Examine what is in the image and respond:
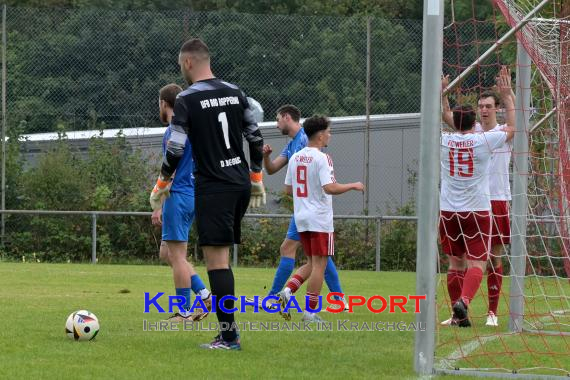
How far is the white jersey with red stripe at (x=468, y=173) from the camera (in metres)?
9.61

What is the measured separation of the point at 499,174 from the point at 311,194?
1.86 meters

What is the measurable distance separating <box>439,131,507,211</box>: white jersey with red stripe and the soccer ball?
11.0 ft

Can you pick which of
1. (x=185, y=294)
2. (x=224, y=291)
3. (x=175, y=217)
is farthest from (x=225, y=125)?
(x=185, y=294)

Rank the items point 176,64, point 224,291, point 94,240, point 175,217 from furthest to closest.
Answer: point 176,64 → point 94,240 → point 175,217 → point 224,291

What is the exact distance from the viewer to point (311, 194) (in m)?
9.48

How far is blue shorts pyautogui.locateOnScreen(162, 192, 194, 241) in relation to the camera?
8.91 m

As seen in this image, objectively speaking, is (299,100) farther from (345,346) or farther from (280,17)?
(345,346)

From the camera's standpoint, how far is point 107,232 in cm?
1962

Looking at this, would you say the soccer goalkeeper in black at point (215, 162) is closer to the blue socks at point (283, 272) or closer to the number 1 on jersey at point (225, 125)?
the number 1 on jersey at point (225, 125)

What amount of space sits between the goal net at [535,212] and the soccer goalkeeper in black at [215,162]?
1.52 meters

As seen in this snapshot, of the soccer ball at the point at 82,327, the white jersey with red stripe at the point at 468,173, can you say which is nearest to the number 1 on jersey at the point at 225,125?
the soccer ball at the point at 82,327

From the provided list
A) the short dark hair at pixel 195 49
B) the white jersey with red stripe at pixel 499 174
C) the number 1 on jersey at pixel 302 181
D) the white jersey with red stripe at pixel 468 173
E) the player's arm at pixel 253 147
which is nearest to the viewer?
the short dark hair at pixel 195 49

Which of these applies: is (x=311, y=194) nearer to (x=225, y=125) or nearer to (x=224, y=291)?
(x=225, y=125)

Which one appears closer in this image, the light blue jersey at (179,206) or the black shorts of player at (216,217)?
the black shorts of player at (216,217)
